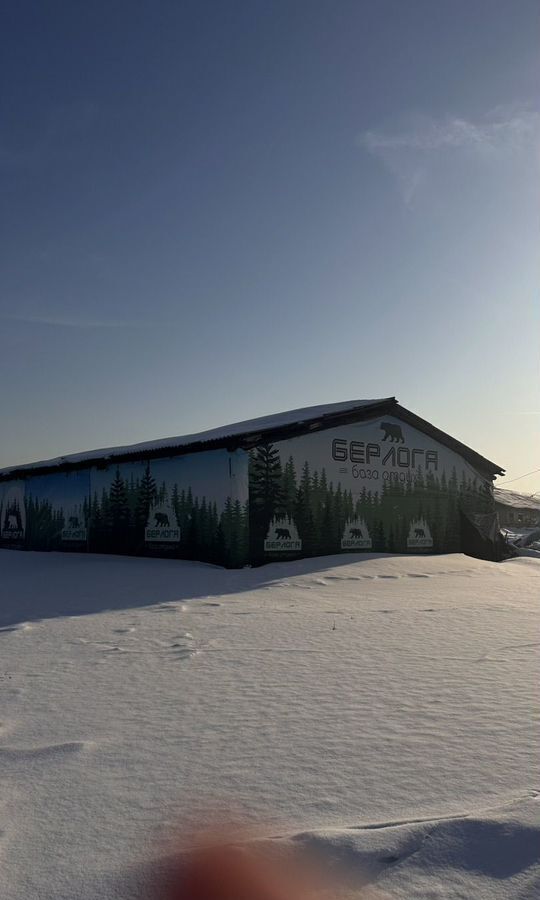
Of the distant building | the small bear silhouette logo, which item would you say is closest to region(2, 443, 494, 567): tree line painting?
the small bear silhouette logo

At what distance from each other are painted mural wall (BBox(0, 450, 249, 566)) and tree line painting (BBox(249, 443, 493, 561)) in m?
0.56

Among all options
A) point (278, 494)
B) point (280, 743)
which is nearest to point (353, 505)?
point (278, 494)

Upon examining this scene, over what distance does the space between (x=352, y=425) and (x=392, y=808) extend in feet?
50.0

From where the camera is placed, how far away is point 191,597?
34.7 ft

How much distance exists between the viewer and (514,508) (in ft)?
96.5

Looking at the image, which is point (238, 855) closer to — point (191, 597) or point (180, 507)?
point (191, 597)

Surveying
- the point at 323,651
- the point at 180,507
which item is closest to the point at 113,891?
the point at 323,651

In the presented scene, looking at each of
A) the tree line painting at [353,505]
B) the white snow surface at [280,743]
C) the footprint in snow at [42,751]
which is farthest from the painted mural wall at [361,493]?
the footprint in snow at [42,751]

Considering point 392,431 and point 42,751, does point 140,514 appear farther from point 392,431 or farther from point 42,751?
point 42,751

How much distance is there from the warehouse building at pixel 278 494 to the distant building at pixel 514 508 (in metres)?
4.48

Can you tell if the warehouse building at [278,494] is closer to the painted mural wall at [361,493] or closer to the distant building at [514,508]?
the painted mural wall at [361,493]

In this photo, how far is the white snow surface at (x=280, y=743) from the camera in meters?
2.71

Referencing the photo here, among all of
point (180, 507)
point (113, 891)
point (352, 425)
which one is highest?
point (352, 425)

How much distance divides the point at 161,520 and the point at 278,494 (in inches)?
132
